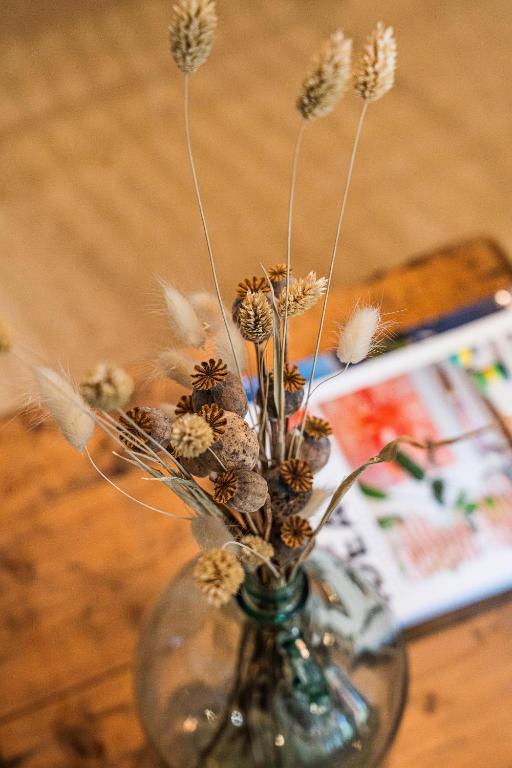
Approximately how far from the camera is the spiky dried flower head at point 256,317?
1.25 ft

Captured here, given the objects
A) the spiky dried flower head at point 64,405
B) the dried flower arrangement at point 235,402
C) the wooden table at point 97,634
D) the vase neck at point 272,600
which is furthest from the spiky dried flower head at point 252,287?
the wooden table at point 97,634

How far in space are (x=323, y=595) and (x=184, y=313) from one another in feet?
1.13

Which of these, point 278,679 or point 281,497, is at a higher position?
point 281,497

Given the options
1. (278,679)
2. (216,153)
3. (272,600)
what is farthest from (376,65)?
(216,153)

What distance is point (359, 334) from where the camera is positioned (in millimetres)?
402

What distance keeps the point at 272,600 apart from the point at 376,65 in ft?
1.16

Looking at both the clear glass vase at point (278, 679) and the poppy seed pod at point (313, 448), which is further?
the clear glass vase at point (278, 679)

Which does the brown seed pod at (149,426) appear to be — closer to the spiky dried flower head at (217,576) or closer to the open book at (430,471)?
the spiky dried flower head at (217,576)

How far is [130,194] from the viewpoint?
6.13ft

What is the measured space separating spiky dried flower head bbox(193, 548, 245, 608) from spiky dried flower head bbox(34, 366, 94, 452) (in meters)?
0.09

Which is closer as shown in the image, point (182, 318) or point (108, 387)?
point (108, 387)

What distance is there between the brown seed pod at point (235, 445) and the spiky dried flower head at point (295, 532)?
6 centimetres

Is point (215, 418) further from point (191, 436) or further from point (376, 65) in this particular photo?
point (376, 65)

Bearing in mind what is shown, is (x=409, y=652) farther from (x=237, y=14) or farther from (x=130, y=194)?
(x=237, y=14)
